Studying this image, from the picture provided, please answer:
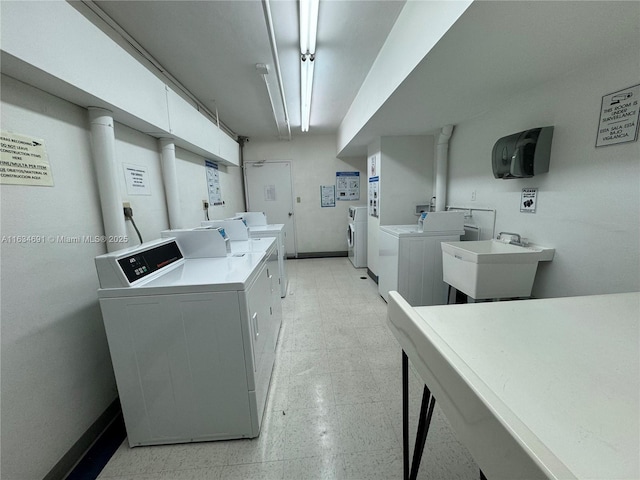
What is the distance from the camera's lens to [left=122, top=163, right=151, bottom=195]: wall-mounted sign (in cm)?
173

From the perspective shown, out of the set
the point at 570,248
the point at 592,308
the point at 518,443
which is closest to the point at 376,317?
the point at 570,248

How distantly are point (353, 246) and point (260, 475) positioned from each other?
3.61 meters

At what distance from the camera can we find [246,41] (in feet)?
6.28

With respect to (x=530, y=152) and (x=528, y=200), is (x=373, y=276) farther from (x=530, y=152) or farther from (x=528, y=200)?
(x=530, y=152)

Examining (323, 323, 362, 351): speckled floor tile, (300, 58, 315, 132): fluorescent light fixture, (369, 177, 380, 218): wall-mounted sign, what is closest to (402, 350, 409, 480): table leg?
(323, 323, 362, 351): speckled floor tile

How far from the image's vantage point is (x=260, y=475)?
118 cm

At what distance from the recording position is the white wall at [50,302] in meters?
1.00

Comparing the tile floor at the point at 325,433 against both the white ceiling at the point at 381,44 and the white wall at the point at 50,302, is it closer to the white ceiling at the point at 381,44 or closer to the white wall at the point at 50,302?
the white wall at the point at 50,302

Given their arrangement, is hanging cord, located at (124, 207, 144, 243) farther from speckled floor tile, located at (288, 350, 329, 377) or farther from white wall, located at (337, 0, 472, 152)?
white wall, located at (337, 0, 472, 152)

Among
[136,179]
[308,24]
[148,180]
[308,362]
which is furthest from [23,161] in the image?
[308,362]

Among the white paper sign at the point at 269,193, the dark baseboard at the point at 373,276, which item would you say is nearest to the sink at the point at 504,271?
the dark baseboard at the point at 373,276

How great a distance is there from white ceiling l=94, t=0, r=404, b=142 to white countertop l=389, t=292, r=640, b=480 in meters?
2.01

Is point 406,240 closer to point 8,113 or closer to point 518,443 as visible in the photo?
point 518,443

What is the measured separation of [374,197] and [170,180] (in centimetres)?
262
